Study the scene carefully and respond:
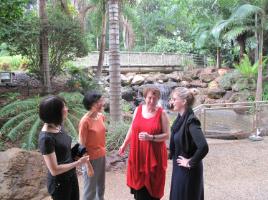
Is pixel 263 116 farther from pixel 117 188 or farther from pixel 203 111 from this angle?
pixel 117 188

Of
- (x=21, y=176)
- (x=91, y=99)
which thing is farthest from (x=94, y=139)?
(x=21, y=176)

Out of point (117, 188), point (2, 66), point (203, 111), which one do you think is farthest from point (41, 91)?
point (2, 66)

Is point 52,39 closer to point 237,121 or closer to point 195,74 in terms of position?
point 237,121

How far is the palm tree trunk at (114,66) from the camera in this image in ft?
23.6

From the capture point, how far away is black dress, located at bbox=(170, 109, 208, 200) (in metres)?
3.09

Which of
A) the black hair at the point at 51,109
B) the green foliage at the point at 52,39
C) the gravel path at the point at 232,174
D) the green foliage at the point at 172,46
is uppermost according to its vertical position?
the green foliage at the point at 172,46

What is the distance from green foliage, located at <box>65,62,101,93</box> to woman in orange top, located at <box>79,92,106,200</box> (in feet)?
24.5

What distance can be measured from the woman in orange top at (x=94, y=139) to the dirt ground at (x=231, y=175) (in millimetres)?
1024

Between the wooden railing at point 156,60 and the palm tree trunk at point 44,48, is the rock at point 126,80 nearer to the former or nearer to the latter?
the wooden railing at point 156,60

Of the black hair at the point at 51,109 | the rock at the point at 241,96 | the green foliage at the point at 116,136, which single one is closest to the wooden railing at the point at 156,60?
the rock at the point at 241,96

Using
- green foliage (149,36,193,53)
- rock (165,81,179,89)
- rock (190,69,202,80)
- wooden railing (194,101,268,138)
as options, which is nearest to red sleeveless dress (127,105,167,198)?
wooden railing (194,101,268,138)

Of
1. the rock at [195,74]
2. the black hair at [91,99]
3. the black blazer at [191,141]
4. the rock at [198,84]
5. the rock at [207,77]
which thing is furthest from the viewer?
the rock at [195,74]

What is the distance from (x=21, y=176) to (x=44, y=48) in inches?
253

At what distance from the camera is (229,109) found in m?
8.30
